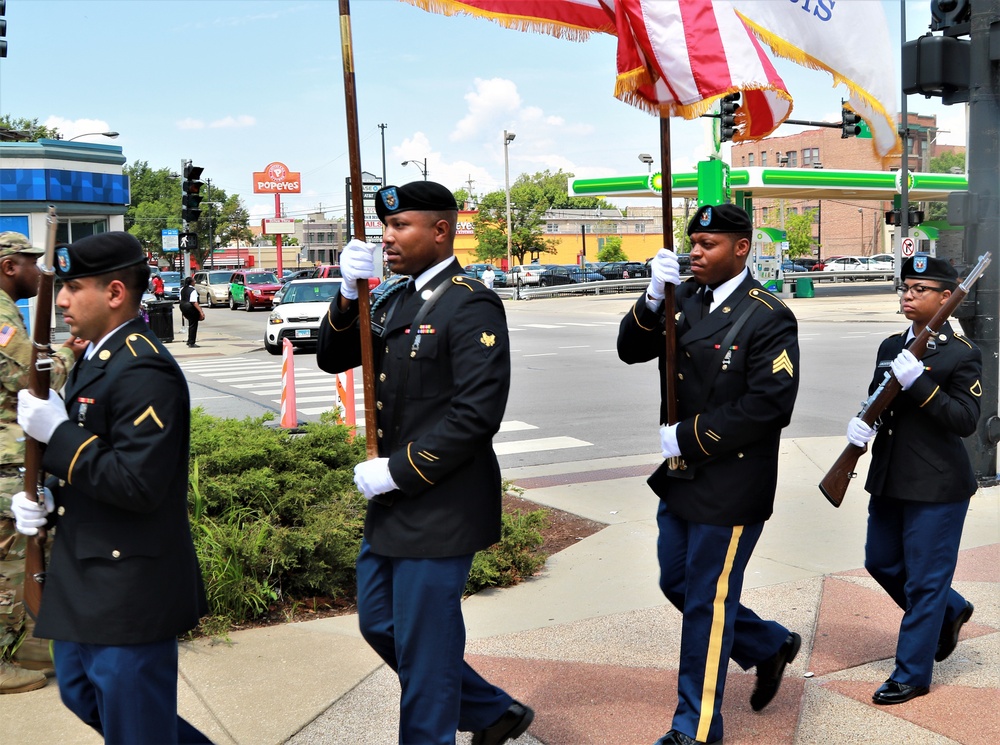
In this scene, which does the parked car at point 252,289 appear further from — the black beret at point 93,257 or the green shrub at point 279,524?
the black beret at point 93,257

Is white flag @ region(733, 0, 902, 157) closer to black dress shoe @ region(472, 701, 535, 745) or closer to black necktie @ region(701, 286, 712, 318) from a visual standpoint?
black necktie @ region(701, 286, 712, 318)

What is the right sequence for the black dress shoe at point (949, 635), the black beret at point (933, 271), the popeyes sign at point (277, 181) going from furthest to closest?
the popeyes sign at point (277, 181) < the black dress shoe at point (949, 635) < the black beret at point (933, 271)

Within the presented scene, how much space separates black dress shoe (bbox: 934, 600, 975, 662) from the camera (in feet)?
15.4

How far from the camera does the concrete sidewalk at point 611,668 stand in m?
4.16

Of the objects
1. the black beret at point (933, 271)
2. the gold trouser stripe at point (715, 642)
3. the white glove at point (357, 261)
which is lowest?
the gold trouser stripe at point (715, 642)

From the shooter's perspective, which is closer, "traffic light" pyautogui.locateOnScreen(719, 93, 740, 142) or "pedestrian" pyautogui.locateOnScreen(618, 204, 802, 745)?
"pedestrian" pyautogui.locateOnScreen(618, 204, 802, 745)

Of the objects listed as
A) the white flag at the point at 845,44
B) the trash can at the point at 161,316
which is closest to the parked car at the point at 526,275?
the trash can at the point at 161,316

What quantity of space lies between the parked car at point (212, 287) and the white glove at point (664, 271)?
49243mm

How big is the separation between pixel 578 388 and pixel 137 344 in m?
13.6

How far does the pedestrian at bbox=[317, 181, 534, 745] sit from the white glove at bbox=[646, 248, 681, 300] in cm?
74

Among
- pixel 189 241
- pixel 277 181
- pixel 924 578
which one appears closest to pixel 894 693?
pixel 924 578

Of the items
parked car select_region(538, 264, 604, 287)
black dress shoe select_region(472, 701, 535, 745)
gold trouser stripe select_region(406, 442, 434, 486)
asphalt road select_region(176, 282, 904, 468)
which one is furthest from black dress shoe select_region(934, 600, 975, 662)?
parked car select_region(538, 264, 604, 287)

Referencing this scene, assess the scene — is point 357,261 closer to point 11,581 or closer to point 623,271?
point 11,581

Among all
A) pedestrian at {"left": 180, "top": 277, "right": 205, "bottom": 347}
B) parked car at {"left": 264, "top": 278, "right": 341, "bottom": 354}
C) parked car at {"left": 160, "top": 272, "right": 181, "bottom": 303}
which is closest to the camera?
parked car at {"left": 264, "top": 278, "right": 341, "bottom": 354}
